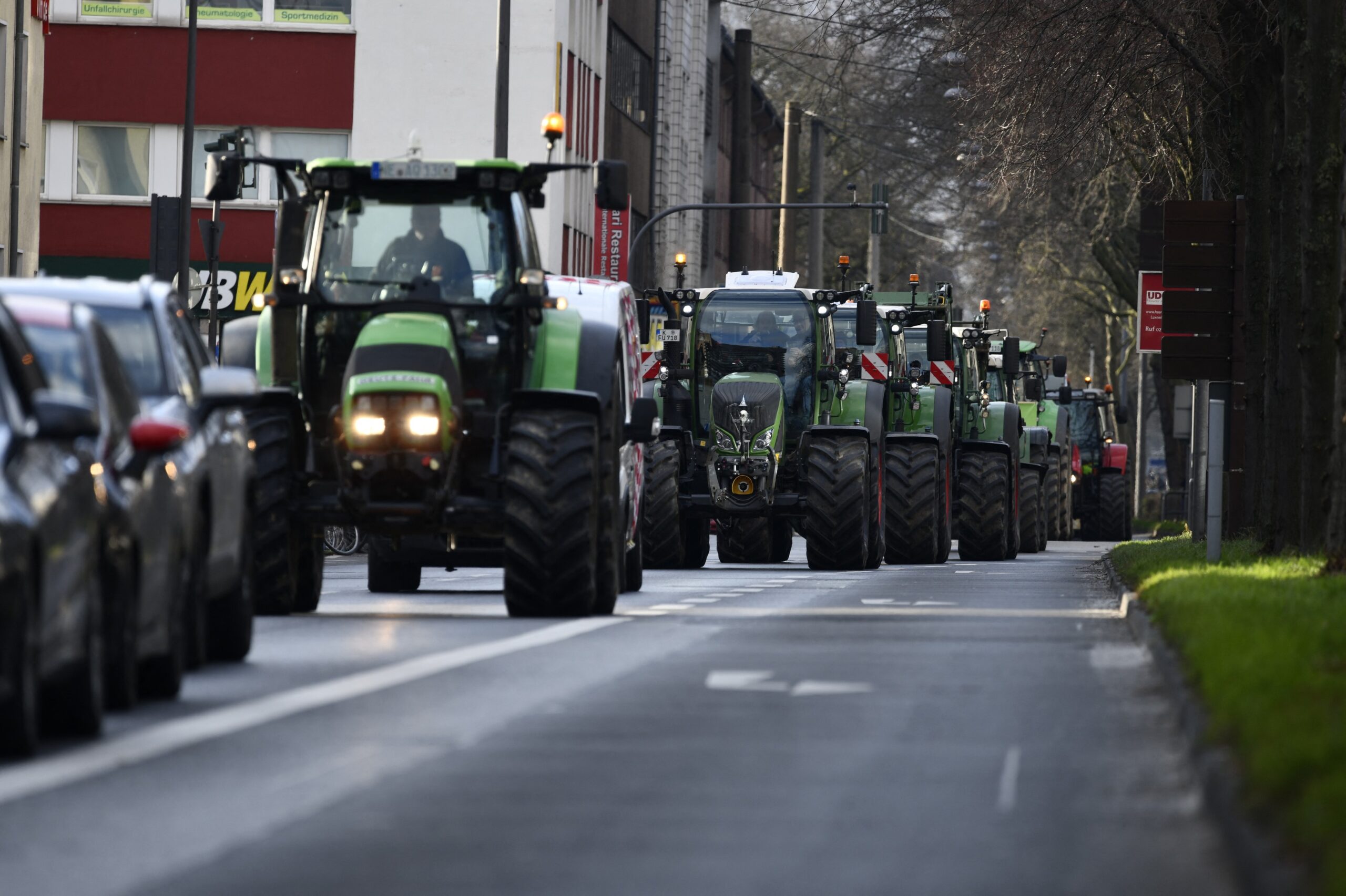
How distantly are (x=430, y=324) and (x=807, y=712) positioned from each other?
629cm

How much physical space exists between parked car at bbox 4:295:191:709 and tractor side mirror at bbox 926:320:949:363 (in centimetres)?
2237

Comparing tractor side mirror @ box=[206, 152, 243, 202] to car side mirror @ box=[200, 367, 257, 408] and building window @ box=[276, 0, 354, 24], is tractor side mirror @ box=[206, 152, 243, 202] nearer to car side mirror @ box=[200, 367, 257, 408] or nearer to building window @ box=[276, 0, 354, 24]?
car side mirror @ box=[200, 367, 257, 408]

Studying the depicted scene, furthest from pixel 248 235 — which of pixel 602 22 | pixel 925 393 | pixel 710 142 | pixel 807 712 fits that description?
pixel 807 712

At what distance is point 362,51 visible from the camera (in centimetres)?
5169

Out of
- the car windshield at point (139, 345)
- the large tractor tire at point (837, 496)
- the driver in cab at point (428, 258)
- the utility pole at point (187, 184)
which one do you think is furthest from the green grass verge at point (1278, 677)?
the utility pole at point (187, 184)

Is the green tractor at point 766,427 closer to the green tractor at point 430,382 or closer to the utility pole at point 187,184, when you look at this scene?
the utility pole at point 187,184

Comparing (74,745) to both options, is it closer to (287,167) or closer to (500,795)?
(500,795)

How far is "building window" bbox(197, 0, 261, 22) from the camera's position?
51375mm

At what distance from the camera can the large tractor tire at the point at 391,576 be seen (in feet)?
75.2

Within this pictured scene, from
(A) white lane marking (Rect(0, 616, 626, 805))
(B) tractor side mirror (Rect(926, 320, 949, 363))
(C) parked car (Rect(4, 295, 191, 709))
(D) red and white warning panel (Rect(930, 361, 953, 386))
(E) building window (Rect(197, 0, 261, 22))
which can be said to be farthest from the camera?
(E) building window (Rect(197, 0, 261, 22))

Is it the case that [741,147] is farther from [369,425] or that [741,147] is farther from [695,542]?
[369,425]

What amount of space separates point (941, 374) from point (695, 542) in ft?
20.0

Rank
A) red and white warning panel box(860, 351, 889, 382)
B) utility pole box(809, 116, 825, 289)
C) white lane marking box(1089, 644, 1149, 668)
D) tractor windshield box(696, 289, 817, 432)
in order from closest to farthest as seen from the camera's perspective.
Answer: white lane marking box(1089, 644, 1149, 668), tractor windshield box(696, 289, 817, 432), red and white warning panel box(860, 351, 889, 382), utility pole box(809, 116, 825, 289)

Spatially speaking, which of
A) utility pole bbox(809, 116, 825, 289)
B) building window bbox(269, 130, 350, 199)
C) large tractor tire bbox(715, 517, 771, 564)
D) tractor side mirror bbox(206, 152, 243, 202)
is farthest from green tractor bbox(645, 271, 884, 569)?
utility pole bbox(809, 116, 825, 289)
